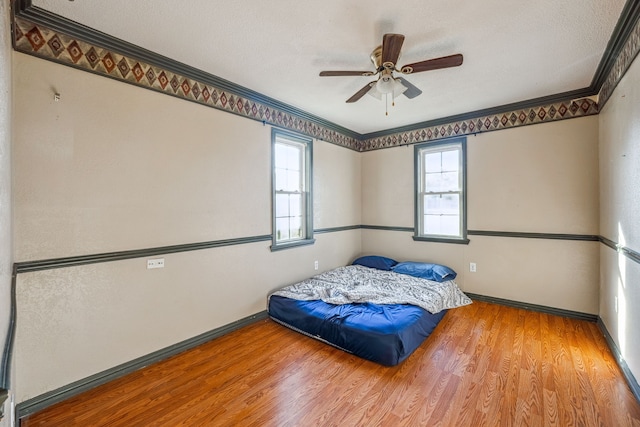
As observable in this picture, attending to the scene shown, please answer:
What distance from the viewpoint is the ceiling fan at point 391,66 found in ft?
6.15

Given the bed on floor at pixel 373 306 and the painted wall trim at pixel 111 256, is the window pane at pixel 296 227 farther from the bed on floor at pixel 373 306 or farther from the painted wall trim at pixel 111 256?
the painted wall trim at pixel 111 256

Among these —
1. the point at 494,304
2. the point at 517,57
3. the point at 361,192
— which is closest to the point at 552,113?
the point at 517,57

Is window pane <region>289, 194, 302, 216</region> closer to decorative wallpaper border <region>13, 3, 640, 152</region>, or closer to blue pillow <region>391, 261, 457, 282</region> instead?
decorative wallpaper border <region>13, 3, 640, 152</region>

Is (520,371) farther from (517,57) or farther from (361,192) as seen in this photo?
(361,192)

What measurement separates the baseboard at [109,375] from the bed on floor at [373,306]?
750 mm

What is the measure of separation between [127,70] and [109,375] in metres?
2.41

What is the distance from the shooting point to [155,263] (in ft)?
7.79

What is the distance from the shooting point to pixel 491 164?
3699 millimetres

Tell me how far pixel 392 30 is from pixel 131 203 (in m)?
2.45

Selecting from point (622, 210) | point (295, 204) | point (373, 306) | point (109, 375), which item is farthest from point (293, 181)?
Answer: point (622, 210)

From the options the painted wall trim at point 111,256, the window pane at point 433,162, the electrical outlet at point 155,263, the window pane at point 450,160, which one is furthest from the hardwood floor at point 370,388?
the window pane at point 433,162

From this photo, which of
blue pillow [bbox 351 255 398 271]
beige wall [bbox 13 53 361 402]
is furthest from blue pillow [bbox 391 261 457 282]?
beige wall [bbox 13 53 361 402]

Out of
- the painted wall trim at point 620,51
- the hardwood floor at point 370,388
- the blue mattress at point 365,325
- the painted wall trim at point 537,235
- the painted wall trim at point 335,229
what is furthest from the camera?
the painted wall trim at point 335,229

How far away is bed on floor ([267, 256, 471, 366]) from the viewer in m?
2.37
